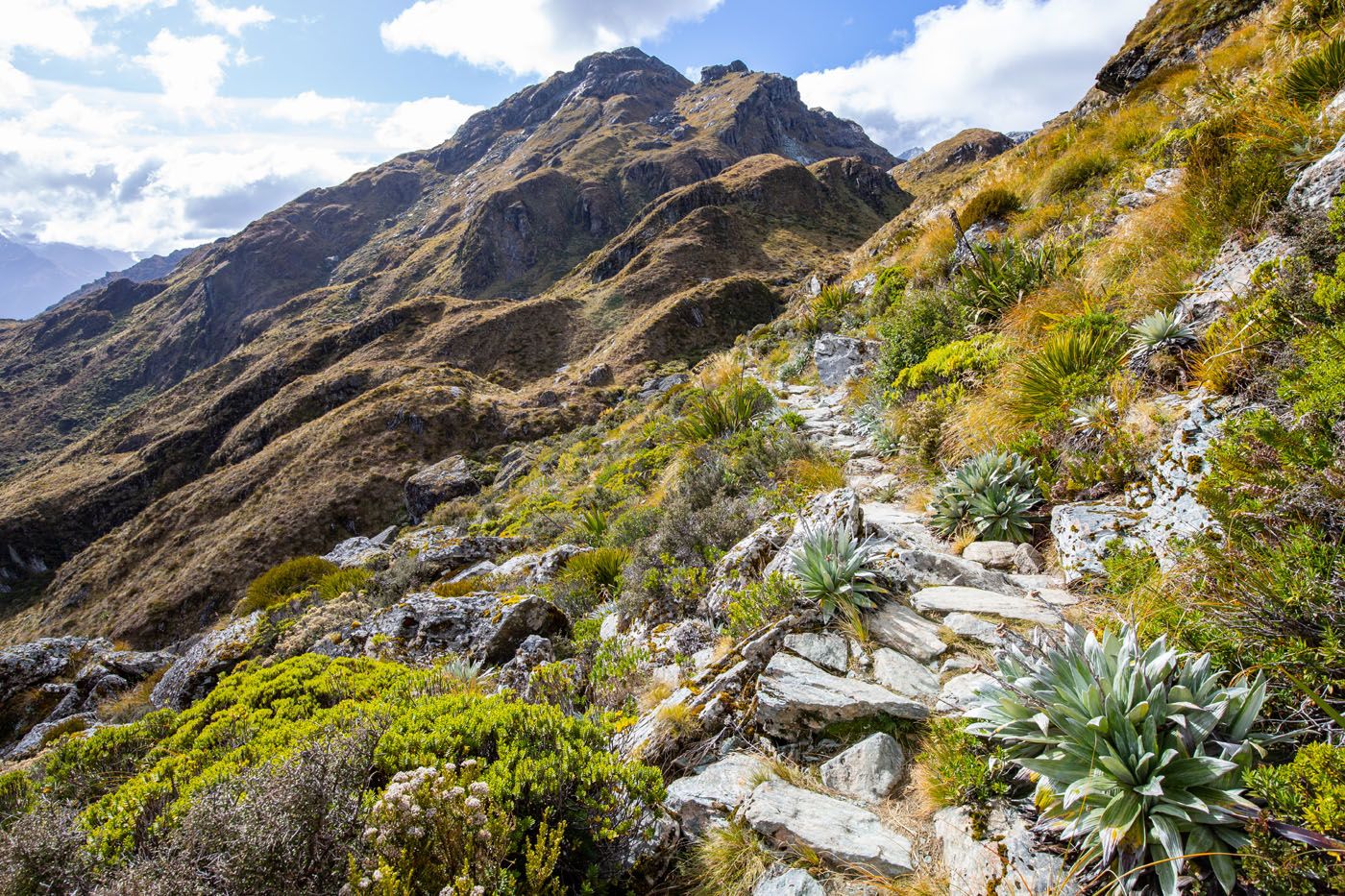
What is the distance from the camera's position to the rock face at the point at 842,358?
9219 mm

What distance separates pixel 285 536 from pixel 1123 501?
3662cm

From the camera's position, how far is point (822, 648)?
347 centimetres

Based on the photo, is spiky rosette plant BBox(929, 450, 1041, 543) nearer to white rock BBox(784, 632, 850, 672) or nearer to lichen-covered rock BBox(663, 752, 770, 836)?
white rock BBox(784, 632, 850, 672)

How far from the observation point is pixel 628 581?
19.5 feet

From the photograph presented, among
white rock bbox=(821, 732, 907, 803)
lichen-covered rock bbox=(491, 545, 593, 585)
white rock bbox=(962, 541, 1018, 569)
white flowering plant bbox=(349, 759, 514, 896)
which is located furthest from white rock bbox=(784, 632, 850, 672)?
lichen-covered rock bbox=(491, 545, 593, 585)

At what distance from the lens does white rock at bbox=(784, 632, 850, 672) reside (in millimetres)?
3354

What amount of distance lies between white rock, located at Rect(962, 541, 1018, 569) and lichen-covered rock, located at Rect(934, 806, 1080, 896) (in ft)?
7.10

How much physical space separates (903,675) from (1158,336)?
3.57 metres

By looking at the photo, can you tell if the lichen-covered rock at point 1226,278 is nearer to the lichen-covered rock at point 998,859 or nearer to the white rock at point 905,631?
the white rock at point 905,631

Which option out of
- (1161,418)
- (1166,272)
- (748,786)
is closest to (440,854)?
(748,786)

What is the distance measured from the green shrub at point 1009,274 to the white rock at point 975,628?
5165 mm

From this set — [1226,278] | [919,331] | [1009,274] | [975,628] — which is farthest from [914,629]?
[1009,274]

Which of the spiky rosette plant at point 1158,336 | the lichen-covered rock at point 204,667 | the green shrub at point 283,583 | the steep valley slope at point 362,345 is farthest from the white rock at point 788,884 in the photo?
the steep valley slope at point 362,345

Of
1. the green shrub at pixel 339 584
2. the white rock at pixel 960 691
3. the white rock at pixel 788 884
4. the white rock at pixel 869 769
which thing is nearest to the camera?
the white rock at pixel 788 884
